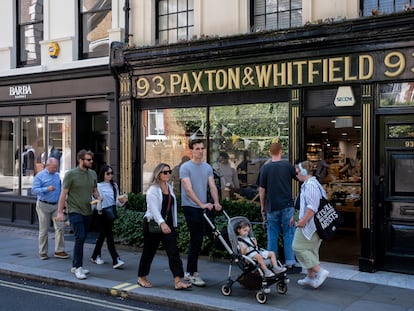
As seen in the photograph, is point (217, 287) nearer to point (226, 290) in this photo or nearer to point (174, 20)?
point (226, 290)

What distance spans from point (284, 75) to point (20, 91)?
731 cm

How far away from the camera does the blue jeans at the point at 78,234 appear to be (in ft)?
26.0

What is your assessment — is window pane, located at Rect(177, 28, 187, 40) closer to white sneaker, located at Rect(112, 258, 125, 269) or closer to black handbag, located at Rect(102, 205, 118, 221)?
black handbag, located at Rect(102, 205, 118, 221)

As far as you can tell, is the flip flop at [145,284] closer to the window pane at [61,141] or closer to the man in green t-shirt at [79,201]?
the man in green t-shirt at [79,201]

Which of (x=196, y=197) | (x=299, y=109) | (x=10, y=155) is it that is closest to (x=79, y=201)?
(x=196, y=197)

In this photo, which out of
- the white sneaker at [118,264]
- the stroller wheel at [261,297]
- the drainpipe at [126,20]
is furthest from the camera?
the drainpipe at [126,20]

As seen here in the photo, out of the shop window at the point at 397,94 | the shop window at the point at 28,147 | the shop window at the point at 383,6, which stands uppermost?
the shop window at the point at 383,6

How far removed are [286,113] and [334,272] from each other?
113 inches

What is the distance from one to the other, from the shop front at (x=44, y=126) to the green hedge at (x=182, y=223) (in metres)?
1.77

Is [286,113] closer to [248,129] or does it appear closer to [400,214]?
[248,129]

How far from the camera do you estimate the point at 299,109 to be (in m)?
8.97

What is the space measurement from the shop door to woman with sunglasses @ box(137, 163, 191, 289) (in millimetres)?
3264

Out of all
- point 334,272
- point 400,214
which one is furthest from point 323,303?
point 400,214

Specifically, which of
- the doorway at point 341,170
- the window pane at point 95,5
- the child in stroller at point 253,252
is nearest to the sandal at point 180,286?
the child in stroller at point 253,252
